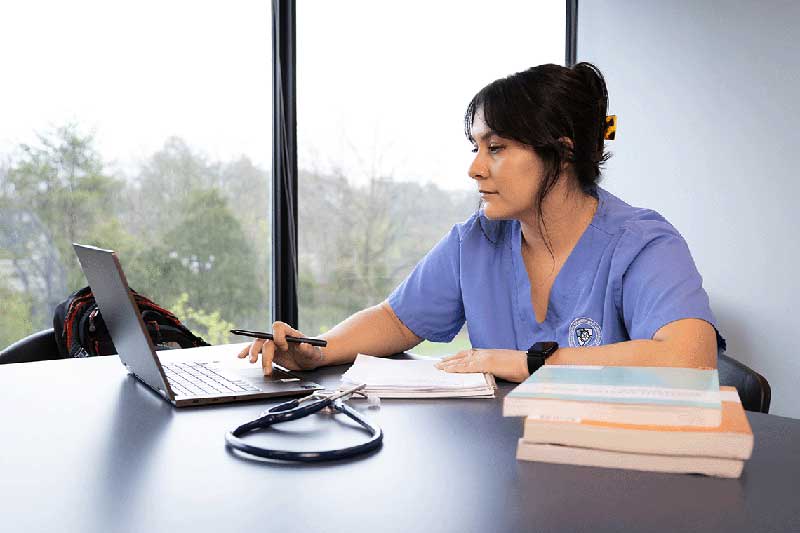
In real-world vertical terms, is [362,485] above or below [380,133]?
below

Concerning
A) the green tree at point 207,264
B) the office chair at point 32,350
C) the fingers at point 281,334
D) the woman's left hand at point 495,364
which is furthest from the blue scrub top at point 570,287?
the green tree at point 207,264

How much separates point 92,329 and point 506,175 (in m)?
1.03

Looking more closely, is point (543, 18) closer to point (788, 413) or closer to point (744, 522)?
point (788, 413)

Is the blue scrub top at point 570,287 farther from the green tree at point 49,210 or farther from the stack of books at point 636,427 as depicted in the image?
the green tree at point 49,210

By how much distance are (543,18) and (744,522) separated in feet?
10.3

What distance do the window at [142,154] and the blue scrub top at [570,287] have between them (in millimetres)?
1318

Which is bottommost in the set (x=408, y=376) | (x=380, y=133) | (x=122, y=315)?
(x=408, y=376)

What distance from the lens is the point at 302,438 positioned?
1.02 meters

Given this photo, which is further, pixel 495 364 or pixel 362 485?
pixel 495 364

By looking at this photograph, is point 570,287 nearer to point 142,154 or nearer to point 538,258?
point 538,258

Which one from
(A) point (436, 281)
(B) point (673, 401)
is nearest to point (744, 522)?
(B) point (673, 401)

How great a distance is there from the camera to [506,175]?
1689 mm

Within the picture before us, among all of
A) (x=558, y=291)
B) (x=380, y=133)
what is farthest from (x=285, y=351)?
(x=380, y=133)

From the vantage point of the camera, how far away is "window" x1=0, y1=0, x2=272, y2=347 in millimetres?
2625
